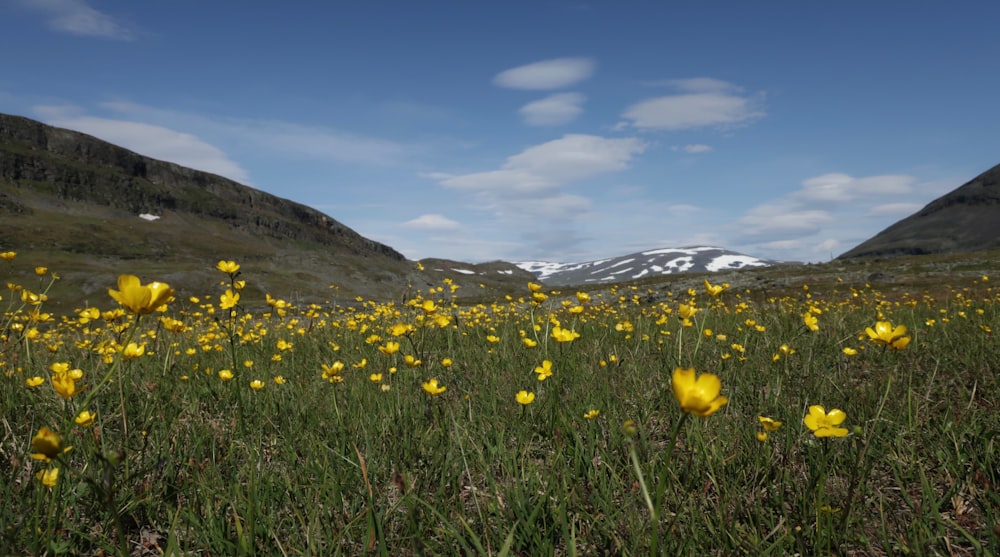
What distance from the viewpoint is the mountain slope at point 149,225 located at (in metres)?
72.7

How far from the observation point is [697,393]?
1.23m

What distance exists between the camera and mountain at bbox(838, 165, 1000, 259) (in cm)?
16075

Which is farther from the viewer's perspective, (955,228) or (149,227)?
(955,228)

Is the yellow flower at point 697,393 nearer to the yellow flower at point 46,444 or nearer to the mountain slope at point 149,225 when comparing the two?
the yellow flower at point 46,444

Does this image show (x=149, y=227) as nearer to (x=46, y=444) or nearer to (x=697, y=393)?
(x=46, y=444)

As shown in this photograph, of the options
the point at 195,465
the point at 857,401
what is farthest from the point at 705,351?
Result: the point at 195,465

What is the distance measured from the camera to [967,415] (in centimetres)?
282

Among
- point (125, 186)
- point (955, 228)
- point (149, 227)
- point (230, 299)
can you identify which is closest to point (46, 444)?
point (230, 299)

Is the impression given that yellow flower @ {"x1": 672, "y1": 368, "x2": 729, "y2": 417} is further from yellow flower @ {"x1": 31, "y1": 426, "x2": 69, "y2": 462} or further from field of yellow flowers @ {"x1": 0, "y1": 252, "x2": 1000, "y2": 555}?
yellow flower @ {"x1": 31, "y1": 426, "x2": 69, "y2": 462}

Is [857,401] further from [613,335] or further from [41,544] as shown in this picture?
[41,544]

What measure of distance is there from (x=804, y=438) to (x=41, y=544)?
3.41 meters

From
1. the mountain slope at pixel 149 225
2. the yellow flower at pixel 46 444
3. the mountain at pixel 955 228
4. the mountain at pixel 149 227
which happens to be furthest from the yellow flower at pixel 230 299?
the mountain at pixel 955 228

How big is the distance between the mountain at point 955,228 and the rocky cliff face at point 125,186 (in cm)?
18241

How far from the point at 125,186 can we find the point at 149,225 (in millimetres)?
20855
